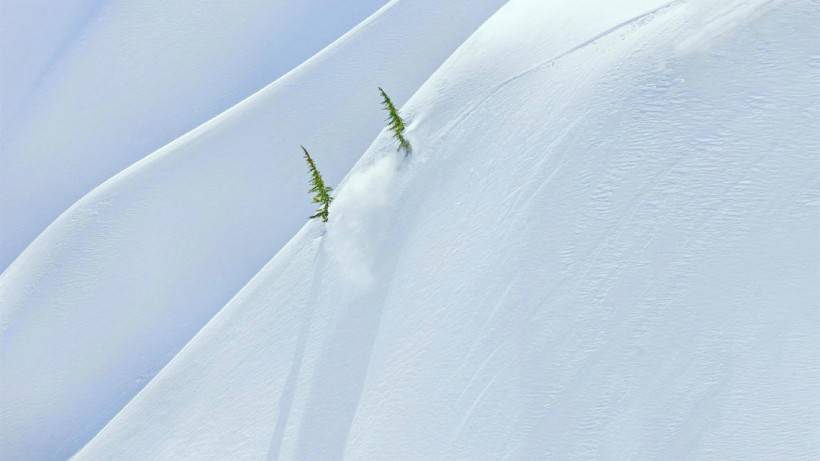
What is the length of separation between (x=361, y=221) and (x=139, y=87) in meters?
12.9

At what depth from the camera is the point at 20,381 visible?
808 inches

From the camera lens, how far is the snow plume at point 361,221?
61.3 feet

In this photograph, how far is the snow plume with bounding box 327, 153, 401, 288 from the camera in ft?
61.3

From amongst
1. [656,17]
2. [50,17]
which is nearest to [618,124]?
[656,17]

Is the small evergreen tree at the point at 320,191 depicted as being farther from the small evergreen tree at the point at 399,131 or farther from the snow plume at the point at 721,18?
the snow plume at the point at 721,18

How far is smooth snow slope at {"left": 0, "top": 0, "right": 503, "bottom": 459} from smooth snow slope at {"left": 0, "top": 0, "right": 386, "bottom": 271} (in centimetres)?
161

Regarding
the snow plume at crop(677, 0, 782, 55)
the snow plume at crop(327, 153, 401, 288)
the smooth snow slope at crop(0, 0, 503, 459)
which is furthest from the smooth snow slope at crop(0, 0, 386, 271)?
the snow plume at crop(677, 0, 782, 55)

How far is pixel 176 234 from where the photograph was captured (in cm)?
2103

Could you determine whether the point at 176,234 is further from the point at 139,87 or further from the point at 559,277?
the point at 559,277

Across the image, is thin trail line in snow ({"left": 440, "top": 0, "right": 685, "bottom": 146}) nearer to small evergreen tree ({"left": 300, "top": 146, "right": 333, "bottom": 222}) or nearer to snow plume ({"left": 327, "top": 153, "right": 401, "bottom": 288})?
snow plume ({"left": 327, "top": 153, "right": 401, "bottom": 288})

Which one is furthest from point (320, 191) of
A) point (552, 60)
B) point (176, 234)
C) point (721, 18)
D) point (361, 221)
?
point (721, 18)

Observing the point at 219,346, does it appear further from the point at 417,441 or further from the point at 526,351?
the point at 526,351

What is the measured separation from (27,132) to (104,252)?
308 inches

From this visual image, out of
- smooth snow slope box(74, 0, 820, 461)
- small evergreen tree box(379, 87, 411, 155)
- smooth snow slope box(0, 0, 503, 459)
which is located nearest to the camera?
smooth snow slope box(74, 0, 820, 461)
